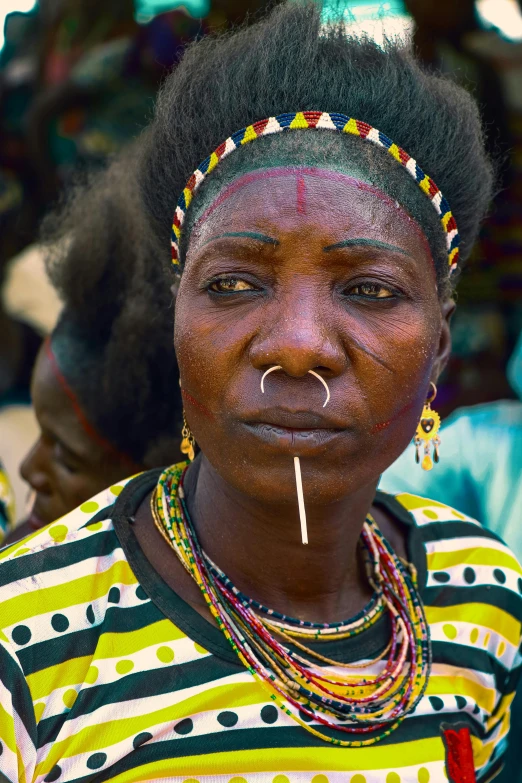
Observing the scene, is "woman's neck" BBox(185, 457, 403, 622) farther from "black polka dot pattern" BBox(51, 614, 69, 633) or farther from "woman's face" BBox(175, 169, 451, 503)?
"black polka dot pattern" BBox(51, 614, 69, 633)

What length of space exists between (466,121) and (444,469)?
128 cm

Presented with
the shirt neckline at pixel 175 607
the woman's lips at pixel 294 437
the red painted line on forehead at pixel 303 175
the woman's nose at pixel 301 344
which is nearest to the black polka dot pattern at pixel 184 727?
the shirt neckline at pixel 175 607

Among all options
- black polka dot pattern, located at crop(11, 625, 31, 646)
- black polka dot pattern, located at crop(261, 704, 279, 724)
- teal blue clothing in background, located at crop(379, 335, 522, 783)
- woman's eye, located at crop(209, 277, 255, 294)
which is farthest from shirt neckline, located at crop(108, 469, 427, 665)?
teal blue clothing in background, located at crop(379, 335, 522, 783)

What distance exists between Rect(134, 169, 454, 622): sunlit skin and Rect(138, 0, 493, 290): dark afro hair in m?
0.12

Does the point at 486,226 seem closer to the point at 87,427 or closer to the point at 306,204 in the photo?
the point at 87,427

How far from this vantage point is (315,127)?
179 cm

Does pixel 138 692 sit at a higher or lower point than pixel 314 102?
lower

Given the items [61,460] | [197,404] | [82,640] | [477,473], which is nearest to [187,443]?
[197,404]

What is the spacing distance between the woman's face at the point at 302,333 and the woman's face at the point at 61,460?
115 cm

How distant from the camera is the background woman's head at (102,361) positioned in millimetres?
2707

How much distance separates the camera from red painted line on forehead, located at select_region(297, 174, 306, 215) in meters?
1.68

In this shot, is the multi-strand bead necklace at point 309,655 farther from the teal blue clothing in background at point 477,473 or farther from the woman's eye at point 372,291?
the teal blue clothing in background at point 477,473

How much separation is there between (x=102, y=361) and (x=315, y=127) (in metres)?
1.29

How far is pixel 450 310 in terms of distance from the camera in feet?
6.91
